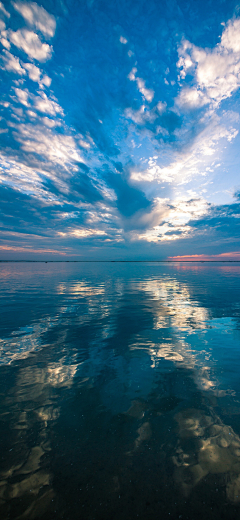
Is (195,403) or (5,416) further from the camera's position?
(195,403)

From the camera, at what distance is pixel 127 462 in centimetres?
452

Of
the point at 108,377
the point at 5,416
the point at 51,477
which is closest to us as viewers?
the point at 51,477

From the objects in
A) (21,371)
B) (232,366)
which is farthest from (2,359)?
(232,366)

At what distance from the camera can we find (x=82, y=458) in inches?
182

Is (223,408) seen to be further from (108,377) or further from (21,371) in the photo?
(21,371)

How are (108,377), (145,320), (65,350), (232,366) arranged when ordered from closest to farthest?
(108,377) < (232,366) < (65,350) < (145,320)

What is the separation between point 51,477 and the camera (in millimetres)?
4172

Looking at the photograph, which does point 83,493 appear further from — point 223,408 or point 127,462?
point 223,408

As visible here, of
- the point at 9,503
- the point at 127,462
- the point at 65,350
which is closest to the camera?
the point at 9,503

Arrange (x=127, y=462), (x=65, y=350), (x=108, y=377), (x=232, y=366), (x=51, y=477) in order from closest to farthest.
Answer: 1. (x=51, y=477)
2. (x=127, y=462)
3. (x=108, y=377)
4. (x=232, y=366)
5. (x=65, y=350)

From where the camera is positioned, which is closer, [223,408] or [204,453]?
[204,453]

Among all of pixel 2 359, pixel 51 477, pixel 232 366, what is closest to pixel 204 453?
pixel 51 477

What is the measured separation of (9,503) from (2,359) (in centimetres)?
673

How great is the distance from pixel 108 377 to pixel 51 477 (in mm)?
4025
